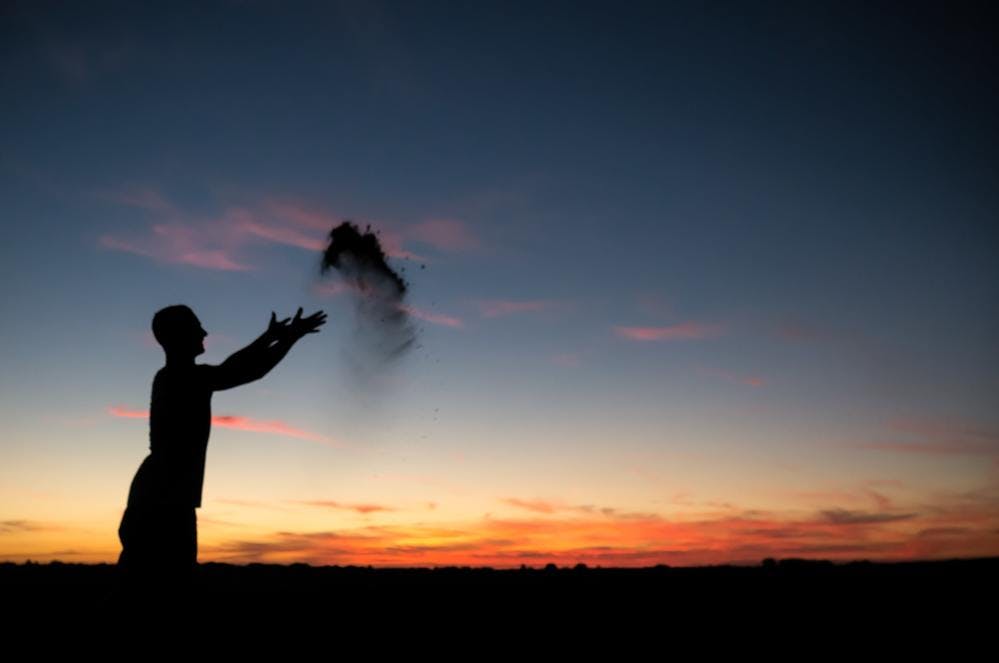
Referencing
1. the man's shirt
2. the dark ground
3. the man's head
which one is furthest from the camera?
the dark ground

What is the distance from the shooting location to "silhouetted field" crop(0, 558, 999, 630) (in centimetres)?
818

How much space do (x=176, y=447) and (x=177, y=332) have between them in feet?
2.78

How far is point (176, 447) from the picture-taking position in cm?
549

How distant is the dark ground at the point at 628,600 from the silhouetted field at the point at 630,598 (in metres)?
0.02

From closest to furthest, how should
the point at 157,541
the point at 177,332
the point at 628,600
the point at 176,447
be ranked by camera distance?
the point at 157,541, the point at 176,447, the point at 177,332, the point at 628,600

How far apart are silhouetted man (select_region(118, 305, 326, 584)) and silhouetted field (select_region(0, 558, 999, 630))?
0.23 metres

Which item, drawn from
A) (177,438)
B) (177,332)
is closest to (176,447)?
(177,438)

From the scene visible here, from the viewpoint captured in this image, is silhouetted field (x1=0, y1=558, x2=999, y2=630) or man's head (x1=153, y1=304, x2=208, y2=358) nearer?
man's head (x1=153, y1=304, x2=208, y2=358)

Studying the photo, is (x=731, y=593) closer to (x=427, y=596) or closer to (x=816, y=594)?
(x=816, y=594)

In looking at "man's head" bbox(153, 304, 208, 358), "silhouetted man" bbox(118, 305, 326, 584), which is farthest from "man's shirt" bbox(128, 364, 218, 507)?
"man's head" bbox(153, 304, 208, 358)

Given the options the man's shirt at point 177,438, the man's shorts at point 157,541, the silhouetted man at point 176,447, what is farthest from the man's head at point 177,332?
the man's shorts at point 157,541

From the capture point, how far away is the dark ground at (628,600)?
761 centimetres

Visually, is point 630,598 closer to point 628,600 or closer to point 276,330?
point 628,600

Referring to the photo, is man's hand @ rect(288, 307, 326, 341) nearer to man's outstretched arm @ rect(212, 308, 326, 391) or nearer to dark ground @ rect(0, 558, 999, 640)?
man's outstretched arm @ rect(212, 308, 326, 391)
